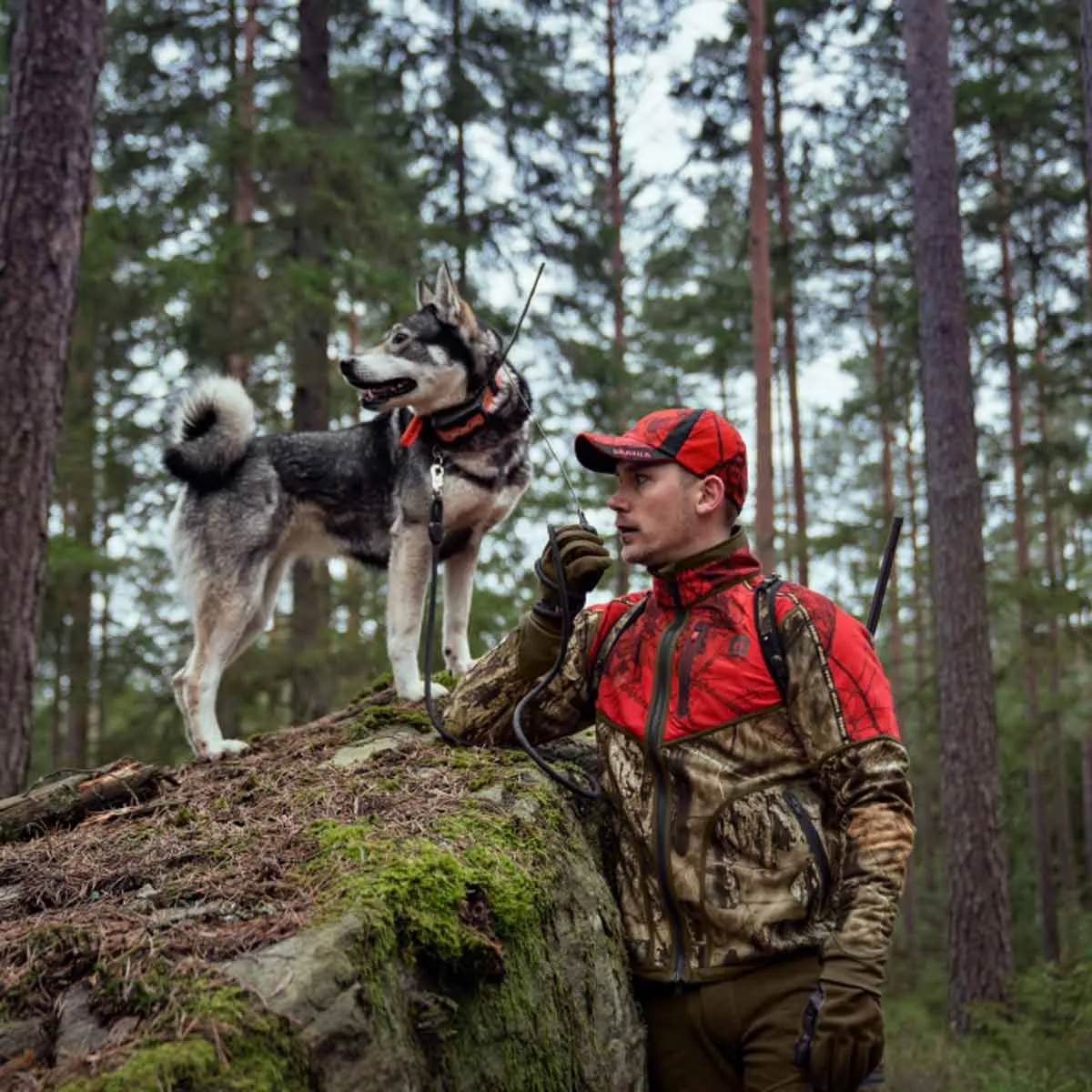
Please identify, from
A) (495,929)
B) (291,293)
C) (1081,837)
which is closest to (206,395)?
(495,929)

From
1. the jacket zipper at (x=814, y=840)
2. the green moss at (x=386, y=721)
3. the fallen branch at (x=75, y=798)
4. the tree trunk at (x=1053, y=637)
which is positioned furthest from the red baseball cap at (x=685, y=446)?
the tree trunk at (x=1053, y=637)

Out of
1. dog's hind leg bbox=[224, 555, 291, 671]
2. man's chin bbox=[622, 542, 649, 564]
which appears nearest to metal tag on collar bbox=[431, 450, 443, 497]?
dog's hind leg bbox=[224, 555, 291, 671]

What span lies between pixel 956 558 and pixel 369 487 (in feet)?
23.6

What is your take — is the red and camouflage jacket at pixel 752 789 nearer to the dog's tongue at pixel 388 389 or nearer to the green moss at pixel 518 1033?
the green moss at pixel 518 1033

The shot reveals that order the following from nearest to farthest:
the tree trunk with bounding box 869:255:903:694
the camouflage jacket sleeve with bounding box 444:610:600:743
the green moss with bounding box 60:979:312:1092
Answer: the green moss with bounding box 60:979:312:1092, the camouflage jacket sleeve with bounding box 444:610:600:743, the tree trunk with bounding box 869:255:903:694

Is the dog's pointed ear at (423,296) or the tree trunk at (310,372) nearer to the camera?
the dog's pointed ear at (423,296)

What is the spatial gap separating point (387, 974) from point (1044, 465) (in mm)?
13539

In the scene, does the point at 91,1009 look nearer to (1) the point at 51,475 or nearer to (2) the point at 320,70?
(1) the point at 51,475

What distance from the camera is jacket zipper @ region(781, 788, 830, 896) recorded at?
2.77 metres

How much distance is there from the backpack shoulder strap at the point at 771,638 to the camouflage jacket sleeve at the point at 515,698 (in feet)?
2.16

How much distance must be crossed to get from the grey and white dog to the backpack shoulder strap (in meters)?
2.36

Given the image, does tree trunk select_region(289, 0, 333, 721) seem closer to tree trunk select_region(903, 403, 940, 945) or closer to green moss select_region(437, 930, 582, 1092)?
green moss select_region(437, 930, 582, 1092)

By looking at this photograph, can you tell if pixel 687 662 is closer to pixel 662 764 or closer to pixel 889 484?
pixel 662 764

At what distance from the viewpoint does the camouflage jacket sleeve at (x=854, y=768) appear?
8.41 feet
